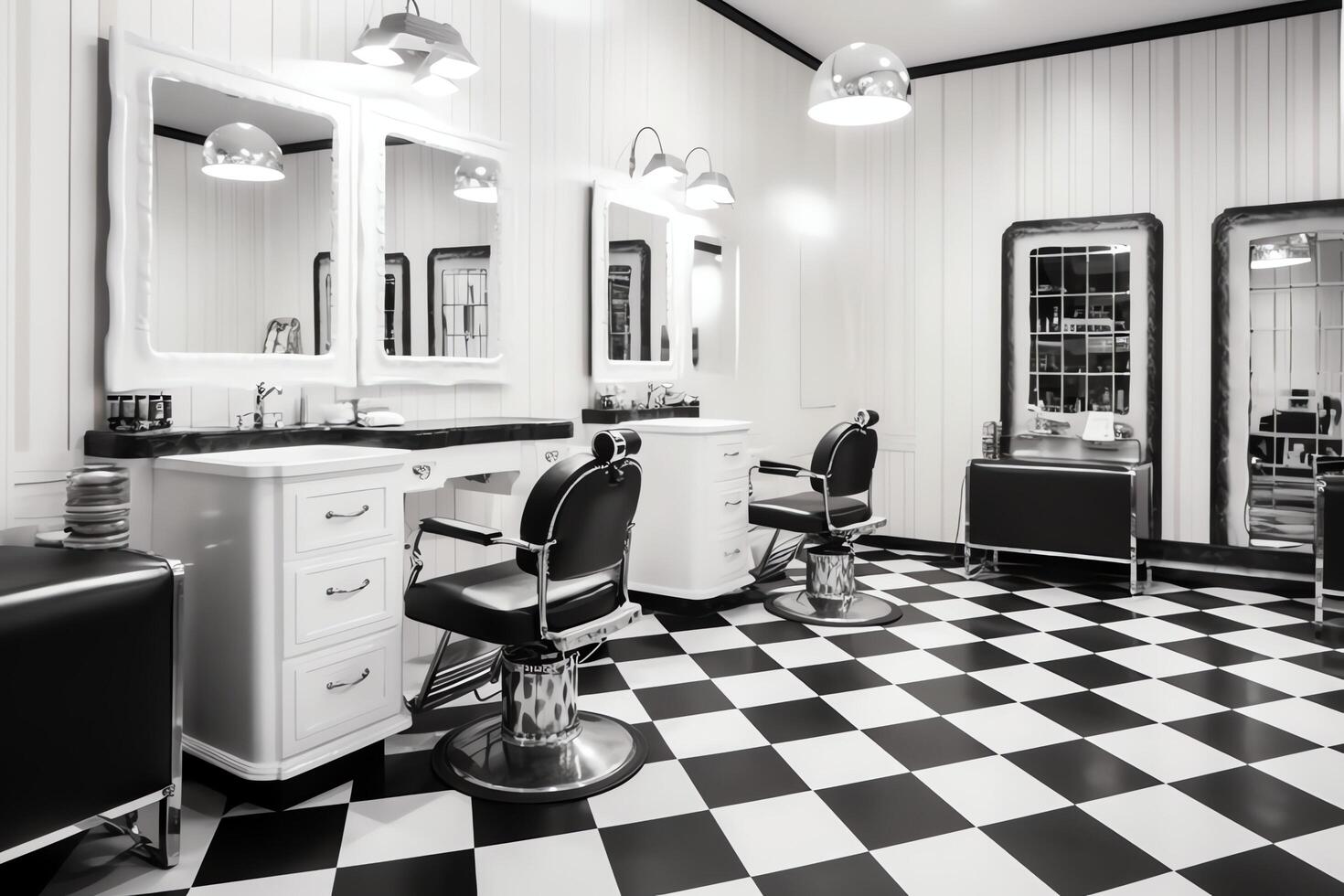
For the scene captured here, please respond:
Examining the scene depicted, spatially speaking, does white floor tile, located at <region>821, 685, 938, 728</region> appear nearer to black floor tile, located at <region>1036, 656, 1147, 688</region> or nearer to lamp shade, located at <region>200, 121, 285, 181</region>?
black floor tile, located at <region>1036, 656, 1147, 688</region>

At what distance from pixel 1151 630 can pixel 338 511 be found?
352 centimetres

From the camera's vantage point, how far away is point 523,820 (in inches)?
86.9

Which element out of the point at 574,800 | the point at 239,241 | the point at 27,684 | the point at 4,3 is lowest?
the point at 574,800

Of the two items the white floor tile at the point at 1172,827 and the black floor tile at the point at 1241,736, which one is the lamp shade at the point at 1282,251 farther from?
the white floor tile at the point at 1172,827

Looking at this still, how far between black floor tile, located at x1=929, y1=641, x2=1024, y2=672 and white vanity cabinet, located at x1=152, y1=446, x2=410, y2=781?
2.13 meters

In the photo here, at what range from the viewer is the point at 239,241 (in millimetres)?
2732

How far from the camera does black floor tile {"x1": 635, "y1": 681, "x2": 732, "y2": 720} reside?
2.94m

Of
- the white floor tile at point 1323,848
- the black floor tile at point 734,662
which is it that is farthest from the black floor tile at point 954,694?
the white floor tile at point 1323,848

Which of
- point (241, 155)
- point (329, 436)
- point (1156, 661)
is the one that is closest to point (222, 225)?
point (241, 155)

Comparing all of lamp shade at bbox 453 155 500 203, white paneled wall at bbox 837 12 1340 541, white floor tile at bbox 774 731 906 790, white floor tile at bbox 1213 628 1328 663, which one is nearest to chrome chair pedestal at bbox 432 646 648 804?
white floor tile at bbox 774 731 906 790

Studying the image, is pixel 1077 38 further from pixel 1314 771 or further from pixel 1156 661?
pixel 1314 771

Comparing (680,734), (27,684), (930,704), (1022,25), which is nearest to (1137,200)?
(1022,25)

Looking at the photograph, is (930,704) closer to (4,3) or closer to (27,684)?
(27,684)

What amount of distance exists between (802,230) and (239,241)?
383 centimetres
